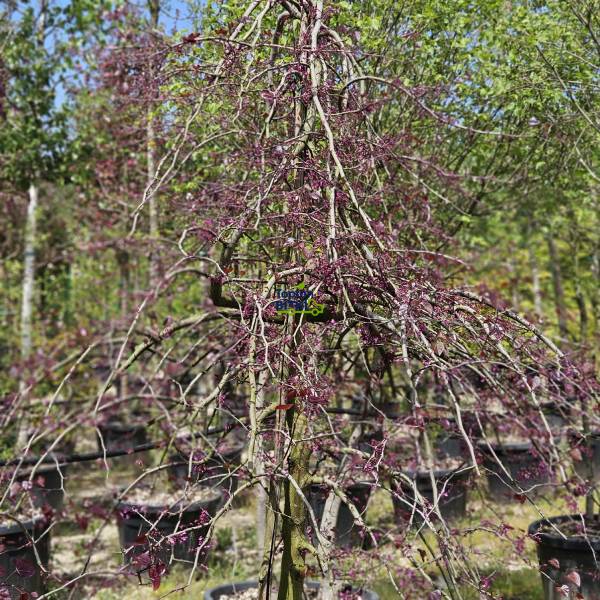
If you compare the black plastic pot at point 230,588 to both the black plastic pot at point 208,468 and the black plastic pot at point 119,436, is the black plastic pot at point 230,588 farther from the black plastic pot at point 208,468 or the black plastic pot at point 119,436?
the black plastic pot at point 119,436

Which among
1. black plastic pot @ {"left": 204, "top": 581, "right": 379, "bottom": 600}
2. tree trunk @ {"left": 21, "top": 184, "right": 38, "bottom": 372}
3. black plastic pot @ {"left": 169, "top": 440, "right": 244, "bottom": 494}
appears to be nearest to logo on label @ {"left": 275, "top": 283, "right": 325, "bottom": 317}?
black plastic pot @ {"left": 169, "top": 440, "right": 244, "bottom": 494}

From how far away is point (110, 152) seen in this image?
339 inches

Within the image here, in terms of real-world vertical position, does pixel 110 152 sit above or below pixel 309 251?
above

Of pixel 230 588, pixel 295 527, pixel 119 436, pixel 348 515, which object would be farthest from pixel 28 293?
pixel 295 527

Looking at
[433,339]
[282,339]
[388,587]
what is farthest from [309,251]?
[388,587]

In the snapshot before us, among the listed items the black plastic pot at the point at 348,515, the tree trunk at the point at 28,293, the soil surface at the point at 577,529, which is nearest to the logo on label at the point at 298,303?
the soil surface at the point at 577,529

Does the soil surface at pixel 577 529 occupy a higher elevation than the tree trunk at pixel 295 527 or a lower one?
lower

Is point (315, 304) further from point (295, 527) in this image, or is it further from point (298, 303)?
point (295, 527)

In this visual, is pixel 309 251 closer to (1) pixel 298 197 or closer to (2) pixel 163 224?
(1) pixel 298 197

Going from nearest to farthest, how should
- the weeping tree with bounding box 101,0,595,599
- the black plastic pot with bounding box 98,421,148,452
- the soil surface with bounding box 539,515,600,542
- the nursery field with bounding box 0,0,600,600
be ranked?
the weeping tree with bounding box 101,0,595,599
the nursery field with bounding box 0,0,600,600
the soil surface with bounding box 539,515,600,542
the black plastic pot with bounding box 98,421,148,452

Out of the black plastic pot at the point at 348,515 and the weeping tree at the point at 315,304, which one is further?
the black plastic pot at the point at 348,515

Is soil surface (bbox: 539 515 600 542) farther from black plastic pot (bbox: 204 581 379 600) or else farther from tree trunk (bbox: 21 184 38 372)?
tree trunk (bbox: 21 184 38 372)

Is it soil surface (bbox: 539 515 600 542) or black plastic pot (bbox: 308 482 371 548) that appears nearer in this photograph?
soil surface (bbox: 539 515 600 542)

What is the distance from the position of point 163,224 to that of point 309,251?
162 inches
